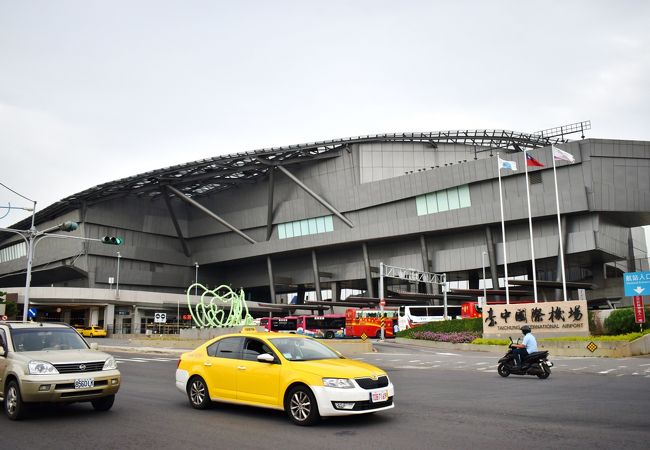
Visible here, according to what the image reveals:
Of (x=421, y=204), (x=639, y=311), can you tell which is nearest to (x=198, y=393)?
(x=639, y=311)

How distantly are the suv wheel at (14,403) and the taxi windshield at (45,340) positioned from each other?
29.4 inches

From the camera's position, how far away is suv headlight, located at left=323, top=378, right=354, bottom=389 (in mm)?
8906

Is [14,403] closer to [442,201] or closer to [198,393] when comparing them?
[198,393]

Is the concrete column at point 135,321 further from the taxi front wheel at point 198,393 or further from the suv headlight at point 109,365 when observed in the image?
the suv headlight at point 109,365

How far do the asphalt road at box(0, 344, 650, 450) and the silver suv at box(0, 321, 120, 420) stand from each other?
1.27 ft

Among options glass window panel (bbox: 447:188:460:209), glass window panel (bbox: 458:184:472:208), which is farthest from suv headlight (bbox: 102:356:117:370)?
glass window panel (bbox: 447:188:460:209)

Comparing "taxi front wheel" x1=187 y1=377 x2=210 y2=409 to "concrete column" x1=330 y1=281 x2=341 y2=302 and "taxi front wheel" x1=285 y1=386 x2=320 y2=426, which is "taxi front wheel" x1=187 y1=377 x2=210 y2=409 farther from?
"concrete column" x1=330 y1=281 x2=341 y2=302

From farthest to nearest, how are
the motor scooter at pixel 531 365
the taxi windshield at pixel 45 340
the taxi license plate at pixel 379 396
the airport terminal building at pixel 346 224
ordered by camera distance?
the airport terminal building at pixel 346 224 < the motor scooter at pixel 531 365 < the taxi windshield at pixel 45 340 < the taxi license plate at pixel 379 396

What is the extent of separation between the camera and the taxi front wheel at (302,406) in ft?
29.5

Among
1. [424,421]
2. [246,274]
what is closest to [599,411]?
[424,421]

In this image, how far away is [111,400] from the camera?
10.6 m

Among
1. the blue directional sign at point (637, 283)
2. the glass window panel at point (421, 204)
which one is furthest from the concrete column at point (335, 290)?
the blue directional sign at point (637, 283)

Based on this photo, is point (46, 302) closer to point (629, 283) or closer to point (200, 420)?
point (629, 283)

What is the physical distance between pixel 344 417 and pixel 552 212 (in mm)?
54195
